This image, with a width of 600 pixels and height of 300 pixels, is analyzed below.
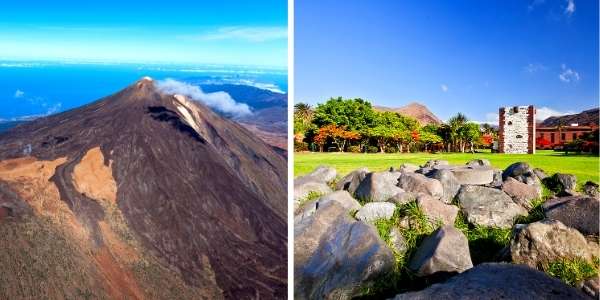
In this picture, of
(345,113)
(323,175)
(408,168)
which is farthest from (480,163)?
(323,175)

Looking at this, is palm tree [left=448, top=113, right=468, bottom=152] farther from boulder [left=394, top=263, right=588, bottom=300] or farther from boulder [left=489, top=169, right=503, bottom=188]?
boulder [left=394, top=263, right=588, bottom=300]

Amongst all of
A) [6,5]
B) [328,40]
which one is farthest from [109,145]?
[328,40]

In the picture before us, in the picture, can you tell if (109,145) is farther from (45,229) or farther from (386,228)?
(386,228)

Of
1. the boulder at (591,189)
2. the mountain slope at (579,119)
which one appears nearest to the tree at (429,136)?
the mountain slope at (579,119)

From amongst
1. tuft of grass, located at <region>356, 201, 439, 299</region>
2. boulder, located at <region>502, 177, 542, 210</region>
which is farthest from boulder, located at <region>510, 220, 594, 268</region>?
boulder, located at <region>502, 177, 542, 210</region>

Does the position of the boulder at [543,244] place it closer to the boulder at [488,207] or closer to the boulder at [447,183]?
the boulder at [488,207]
